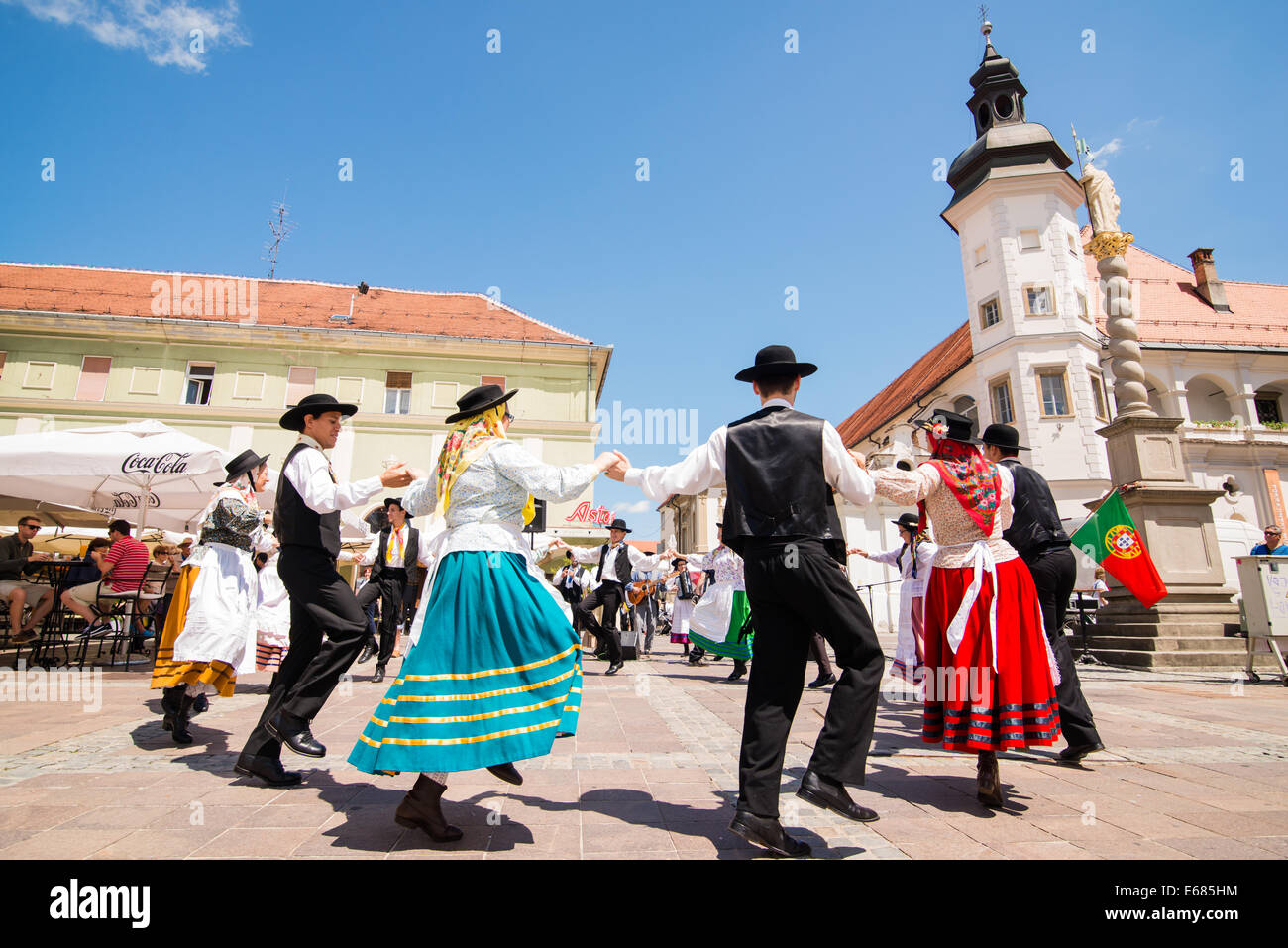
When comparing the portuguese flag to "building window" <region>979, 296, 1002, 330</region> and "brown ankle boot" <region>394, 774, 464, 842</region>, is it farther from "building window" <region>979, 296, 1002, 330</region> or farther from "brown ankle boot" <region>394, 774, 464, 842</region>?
"building window" <region>979, 296, 1002, 330</region>

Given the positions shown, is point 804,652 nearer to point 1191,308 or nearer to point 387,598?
point 387,598

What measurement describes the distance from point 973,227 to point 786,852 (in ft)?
105

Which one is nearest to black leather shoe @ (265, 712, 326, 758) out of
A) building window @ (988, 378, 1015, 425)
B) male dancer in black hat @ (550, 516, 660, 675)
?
male dancer in black hat @ (550, 516, 660, 675)

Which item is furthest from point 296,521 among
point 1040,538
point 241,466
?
point 1040,538

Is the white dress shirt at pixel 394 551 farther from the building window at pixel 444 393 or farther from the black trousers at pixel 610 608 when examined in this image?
the building window at pixel 444 393

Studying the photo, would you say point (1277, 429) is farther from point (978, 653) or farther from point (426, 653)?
point (426, 653)

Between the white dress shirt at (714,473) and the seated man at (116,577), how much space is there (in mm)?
7849

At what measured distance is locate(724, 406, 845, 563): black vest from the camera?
2758 millimetres

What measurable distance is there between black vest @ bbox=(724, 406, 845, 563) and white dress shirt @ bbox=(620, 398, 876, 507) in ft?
0.20

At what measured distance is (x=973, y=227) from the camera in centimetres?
2883

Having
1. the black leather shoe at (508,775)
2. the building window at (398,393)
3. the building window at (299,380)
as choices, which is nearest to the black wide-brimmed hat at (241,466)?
the black leather shoe at (508,775)

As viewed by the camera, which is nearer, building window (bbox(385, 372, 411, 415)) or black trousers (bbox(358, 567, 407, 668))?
black trousers (bbox(358, 567, 407, 668))
